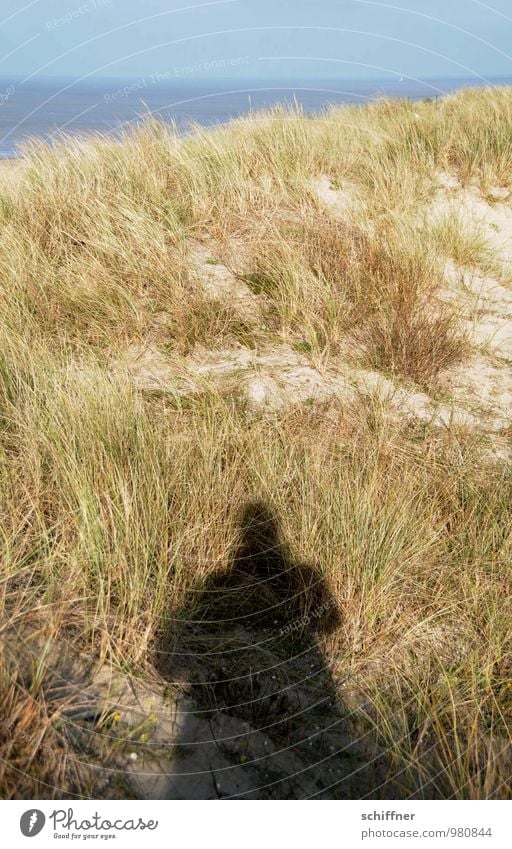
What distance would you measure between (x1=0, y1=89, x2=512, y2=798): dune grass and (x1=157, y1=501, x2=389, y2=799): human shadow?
8cm

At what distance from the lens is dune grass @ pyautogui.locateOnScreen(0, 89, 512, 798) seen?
2.04 m

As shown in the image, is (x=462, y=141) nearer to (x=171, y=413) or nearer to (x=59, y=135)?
(x=59, y=135)

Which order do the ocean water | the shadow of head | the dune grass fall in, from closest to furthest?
the dune grass
the shadow of head
the ocean water

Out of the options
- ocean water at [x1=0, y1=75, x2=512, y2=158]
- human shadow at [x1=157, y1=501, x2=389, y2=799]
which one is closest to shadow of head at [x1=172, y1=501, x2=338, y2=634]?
human shadow at [x1=157, y1=501, x2=389, y2=799]

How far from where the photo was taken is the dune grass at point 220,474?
6.70 feet

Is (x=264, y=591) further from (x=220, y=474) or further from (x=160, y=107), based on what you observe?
(x=160, y=107)

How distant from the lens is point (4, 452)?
2.68m

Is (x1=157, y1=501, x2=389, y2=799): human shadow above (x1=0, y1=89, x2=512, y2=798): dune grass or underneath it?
underneath

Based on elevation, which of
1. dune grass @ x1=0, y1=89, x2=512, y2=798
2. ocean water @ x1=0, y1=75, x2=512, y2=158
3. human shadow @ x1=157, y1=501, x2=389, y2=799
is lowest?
human shadow @ x1=157, y1=501, x2=389, y2=799

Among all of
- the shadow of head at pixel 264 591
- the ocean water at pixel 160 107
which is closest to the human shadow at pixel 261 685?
the shadow of head at pixel 264 591

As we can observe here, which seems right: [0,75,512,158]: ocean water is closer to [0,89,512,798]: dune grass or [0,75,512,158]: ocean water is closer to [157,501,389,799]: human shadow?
[0,89,512,798]: dune grass

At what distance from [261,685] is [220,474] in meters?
0.91
